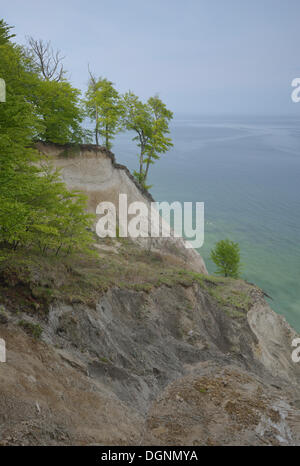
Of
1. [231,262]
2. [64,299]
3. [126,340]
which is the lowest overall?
[231,262]

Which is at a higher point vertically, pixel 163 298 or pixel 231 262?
pixel 163 298

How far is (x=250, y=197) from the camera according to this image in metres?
94.5

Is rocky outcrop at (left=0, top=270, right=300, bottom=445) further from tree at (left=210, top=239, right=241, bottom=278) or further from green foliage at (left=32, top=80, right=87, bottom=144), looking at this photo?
tree at (left=210, top=239, right=241, bottom=278)

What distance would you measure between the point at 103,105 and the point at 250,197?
3031 inches

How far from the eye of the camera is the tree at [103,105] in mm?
27203

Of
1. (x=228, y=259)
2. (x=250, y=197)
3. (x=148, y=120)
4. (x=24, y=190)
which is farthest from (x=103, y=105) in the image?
(x=250, y=197)

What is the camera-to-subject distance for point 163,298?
1683 cm

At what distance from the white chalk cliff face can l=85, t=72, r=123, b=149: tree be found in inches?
102

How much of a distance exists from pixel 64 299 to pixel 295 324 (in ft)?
119

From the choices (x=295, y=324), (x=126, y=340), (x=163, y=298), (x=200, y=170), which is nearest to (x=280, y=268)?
(x=295, y=324)

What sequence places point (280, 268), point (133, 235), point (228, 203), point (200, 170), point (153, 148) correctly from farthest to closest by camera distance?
1. point (200, 170)
2. point (228, 203)
3. point (280, 268)
4. point (153, 148)
5. point (133, 235)
